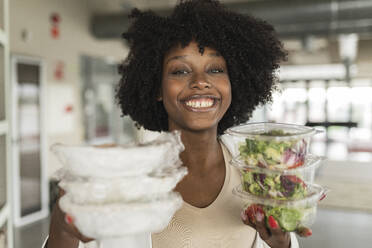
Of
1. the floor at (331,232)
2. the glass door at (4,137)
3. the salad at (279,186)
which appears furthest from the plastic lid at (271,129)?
the floor at (331,232)

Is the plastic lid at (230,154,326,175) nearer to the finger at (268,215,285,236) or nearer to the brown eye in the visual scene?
the finger at (268,215,285,236)

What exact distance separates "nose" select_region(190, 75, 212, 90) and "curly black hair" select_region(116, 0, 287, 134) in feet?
0.41

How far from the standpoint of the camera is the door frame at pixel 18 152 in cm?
490

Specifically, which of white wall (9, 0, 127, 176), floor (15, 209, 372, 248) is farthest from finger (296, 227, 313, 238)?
white wall (9, 0, 127, 176)

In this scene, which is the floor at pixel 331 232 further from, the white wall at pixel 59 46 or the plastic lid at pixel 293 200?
the plastic lid at pixel 293 200

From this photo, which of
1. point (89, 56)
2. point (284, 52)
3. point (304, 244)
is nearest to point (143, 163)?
point (284, 52)

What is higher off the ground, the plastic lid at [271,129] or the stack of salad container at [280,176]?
the plastic lid at [271,129]

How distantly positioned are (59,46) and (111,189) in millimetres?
5633

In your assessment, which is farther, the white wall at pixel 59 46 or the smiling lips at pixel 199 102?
the white wall at pixel 59 46

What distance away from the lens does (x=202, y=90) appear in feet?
4.02

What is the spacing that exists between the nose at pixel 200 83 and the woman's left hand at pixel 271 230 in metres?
0.41

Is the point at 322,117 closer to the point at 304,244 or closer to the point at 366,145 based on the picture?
the point at 366,145

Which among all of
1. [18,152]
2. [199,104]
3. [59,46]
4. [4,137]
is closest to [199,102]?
[199,104]

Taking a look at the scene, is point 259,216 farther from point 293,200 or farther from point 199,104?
point 199,104
